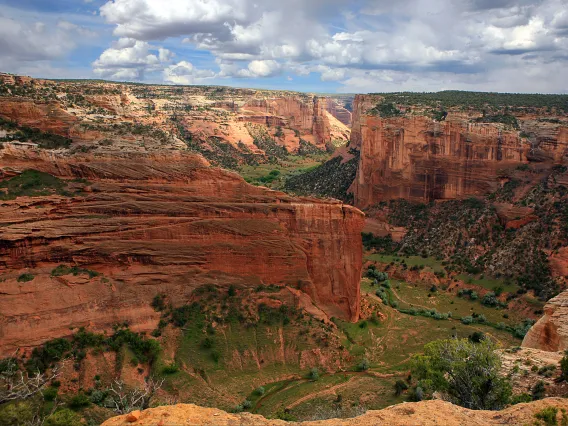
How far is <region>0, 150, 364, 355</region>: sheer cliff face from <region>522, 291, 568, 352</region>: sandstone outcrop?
1407 cm

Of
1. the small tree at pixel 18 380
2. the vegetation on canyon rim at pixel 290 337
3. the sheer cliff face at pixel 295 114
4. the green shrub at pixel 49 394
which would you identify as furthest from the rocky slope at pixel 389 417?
the sheer cliff face at pixel 295 114

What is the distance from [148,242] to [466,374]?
22.7 meters

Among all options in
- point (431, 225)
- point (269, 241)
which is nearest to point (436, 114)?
point (431, 225)

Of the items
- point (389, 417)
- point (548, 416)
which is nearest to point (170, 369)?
point (389, 417)

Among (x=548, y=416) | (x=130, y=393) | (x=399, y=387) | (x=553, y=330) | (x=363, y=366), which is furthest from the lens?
(x=363, y=366)

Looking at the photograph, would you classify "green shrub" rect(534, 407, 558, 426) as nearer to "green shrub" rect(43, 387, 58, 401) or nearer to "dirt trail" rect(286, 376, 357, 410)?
"dirt trail" rect(286, 376, 357, 410)

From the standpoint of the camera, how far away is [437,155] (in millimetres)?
71688

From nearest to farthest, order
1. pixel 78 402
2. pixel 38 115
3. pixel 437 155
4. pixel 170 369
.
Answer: pixel 78 402
pixel 170 369
pixel 38 115
pixel 437 155

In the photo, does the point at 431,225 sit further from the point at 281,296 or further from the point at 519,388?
the point at 519,388

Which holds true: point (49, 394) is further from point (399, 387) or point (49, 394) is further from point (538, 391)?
point (538, 391)

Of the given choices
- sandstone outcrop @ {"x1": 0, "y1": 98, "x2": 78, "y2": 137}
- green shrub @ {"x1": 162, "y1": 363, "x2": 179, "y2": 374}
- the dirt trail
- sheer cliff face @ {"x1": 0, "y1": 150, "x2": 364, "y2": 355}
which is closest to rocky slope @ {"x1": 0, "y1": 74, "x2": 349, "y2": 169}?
sandstone outcrop @ {"x1": 0, "y1": 98, "x2": 78, "y2": 137}

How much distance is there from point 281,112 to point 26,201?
458ft

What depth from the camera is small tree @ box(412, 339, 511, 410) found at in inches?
861

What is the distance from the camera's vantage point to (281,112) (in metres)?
166
